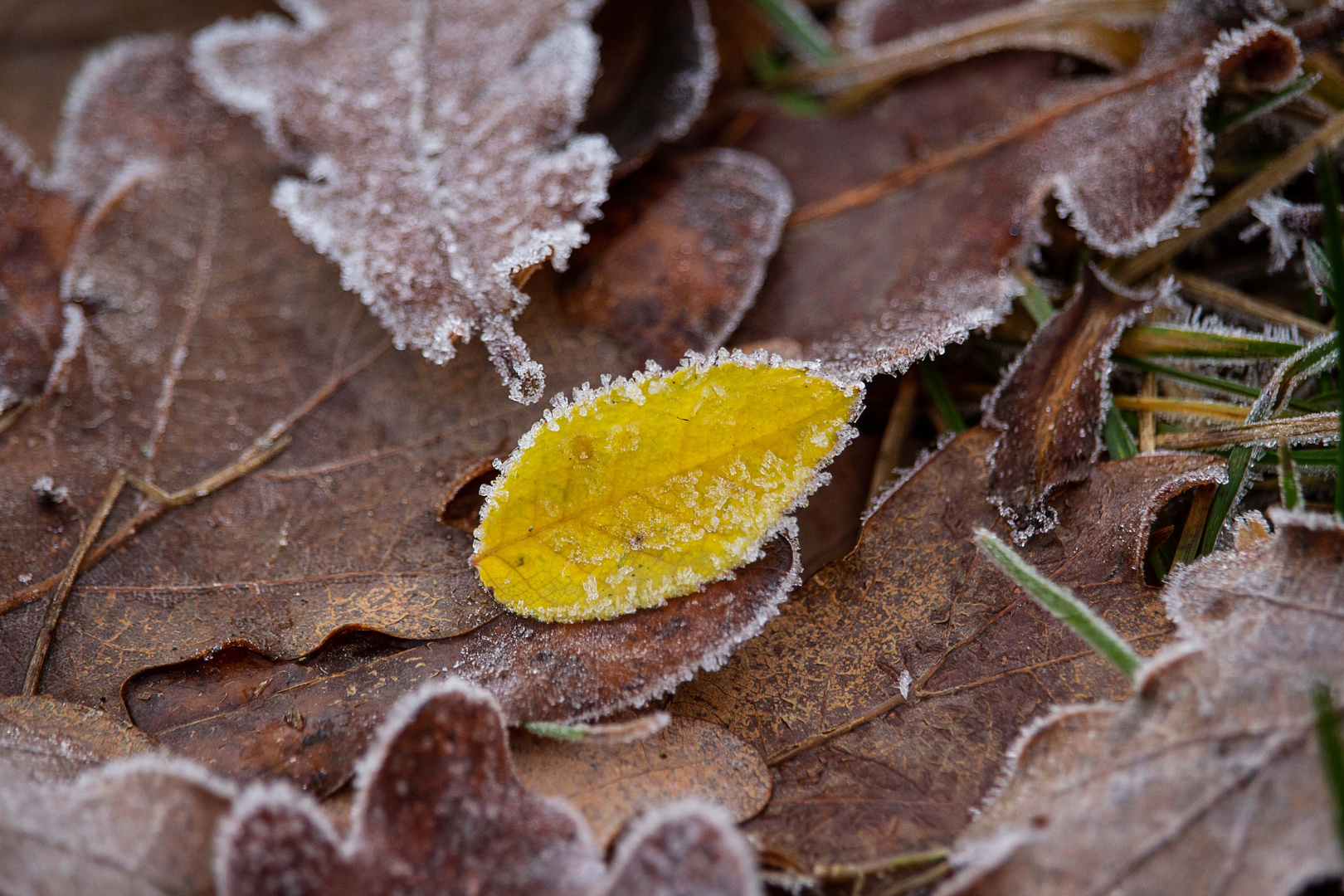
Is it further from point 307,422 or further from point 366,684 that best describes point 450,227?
point 366,684

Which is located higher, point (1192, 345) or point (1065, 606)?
point (1192, 345)

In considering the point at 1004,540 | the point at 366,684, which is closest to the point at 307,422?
the point at 366,684

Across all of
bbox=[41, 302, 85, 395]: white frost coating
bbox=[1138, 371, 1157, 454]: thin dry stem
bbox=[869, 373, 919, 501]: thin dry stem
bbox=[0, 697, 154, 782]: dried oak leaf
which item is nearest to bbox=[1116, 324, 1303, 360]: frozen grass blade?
bbox=[1138, 371, 1157, 454]: thin dry stem

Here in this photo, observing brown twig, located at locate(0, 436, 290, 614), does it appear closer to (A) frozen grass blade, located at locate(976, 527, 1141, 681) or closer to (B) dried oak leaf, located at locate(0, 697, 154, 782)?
(B) dried oak leaf, located at locate(0, 697, 154, 782)

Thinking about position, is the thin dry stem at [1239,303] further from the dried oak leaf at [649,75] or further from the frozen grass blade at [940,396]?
the dried oak leaf at [649,75]

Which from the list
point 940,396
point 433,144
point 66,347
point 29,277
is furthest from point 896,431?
point 29,277

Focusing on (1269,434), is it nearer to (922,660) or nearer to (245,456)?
(922,660)

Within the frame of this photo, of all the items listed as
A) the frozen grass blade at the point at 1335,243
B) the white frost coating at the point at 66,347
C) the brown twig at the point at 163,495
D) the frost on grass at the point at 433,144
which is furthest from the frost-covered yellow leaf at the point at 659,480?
the white frost coating at the point at 66,347
